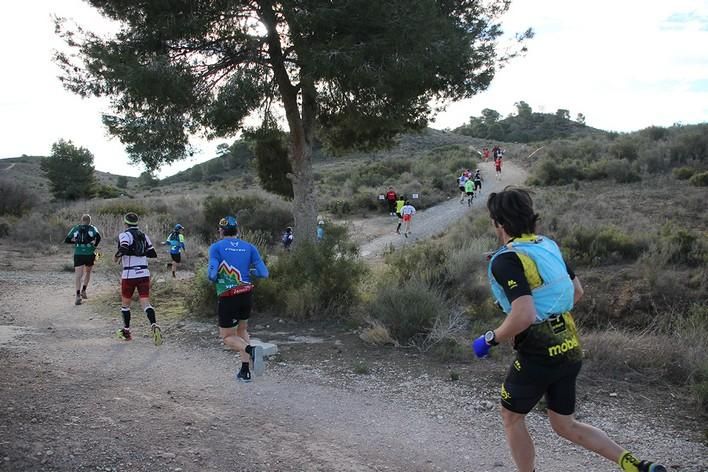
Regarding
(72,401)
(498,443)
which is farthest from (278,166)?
(498,443)

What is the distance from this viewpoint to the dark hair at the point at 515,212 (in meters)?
3.42

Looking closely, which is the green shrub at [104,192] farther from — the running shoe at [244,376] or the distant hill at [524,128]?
the distant hill at [524,128]

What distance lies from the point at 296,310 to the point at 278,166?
17.7 feet

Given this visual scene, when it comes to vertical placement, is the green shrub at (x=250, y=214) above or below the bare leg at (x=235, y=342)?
above

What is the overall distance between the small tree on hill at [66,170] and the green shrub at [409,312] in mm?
46684

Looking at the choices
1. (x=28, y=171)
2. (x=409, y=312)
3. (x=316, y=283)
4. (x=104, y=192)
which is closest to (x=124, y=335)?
(x=316, y=283)

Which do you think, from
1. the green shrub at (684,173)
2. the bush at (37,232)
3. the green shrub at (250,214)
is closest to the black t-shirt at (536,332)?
the green shrub at (250,214)

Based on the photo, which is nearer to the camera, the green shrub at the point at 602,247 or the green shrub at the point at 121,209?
the green shrub at the point at 602,247

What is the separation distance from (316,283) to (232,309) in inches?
123

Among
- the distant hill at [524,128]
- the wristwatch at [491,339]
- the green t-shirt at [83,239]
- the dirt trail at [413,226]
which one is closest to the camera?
the wristwatch at [491,339]

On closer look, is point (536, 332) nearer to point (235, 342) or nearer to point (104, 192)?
point (235, 342)

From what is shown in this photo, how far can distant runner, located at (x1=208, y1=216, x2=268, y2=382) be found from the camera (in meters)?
6.56

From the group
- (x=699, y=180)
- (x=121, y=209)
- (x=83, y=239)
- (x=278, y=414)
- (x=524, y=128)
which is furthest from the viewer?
(x=524, y=128)

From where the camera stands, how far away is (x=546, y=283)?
3.29 m
